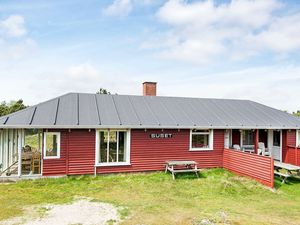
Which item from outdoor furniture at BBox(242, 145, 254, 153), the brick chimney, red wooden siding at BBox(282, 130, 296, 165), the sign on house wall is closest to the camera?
the sign on house wall

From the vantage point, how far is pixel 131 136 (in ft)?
39.7

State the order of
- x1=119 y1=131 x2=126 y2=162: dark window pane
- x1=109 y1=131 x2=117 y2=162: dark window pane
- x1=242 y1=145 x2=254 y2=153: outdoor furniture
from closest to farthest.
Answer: x1=109 y1=131 x2=117 y2=162: dark window pane, x1=119 y1=131 x2=126 y2=162: dark window pane, x1=242 y1=145 x2=254 y2=153: outdoor furniture

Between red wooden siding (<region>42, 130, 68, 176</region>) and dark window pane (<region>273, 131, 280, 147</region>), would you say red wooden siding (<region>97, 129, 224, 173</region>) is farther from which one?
dark window pane (<region>273, 131, 280, 147</region>)

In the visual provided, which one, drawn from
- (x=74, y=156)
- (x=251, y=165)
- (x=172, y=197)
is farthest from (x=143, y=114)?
(x=251, y=165)

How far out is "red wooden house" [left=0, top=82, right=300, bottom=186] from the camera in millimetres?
10961

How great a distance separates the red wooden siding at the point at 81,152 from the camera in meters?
11.2

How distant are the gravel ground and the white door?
462 inches

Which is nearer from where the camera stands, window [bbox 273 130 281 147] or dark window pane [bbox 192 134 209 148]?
dark window pane [bbox 192 134 209 148]

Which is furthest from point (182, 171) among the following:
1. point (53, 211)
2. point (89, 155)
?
point (53, 211)

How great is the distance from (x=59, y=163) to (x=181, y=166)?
223 inches

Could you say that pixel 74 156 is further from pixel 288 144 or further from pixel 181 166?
pixel 288 144

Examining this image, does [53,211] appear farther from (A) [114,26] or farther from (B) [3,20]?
(A) [114,26]

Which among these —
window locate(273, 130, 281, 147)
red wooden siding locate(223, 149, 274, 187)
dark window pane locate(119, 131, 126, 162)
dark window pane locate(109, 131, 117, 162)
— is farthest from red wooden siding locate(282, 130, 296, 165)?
dark window pane locate(109, 131, 117, 162)

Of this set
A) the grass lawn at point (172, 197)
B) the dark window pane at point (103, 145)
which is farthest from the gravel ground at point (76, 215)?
the dark window pane at point (103, 145)
